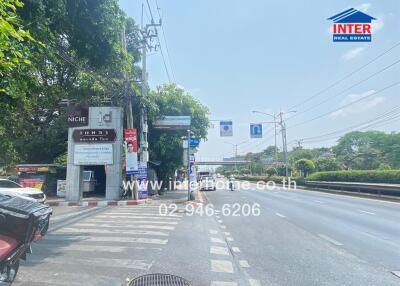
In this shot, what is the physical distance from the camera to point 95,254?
800 cm

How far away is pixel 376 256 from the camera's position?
320 inches

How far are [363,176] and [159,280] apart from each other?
1154 inches

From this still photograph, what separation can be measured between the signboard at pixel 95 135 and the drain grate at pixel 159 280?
17351 millimetres

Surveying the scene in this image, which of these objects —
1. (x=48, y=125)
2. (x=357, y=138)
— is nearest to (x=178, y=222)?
(x=48, y=125)

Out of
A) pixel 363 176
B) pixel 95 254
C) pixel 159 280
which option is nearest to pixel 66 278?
pixel 159 280

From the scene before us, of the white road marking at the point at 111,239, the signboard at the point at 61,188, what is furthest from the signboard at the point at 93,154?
the white road marking at the point at 111,239

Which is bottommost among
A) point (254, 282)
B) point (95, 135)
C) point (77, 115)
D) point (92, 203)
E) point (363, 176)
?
point (254, 282)

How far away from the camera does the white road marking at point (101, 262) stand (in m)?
7.07

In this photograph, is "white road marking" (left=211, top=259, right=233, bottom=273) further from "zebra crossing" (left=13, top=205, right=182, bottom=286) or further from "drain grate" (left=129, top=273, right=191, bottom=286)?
"zebra crossing" (left=13, top=205, right=182, bottom=286)

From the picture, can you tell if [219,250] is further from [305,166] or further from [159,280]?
[305,166]

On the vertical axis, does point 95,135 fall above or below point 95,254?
above

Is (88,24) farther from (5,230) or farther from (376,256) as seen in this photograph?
(376,256)

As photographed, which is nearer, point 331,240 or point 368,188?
point 331,240

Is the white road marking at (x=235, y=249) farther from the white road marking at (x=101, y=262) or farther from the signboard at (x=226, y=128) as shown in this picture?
the signboard at (x=226, y=128)
